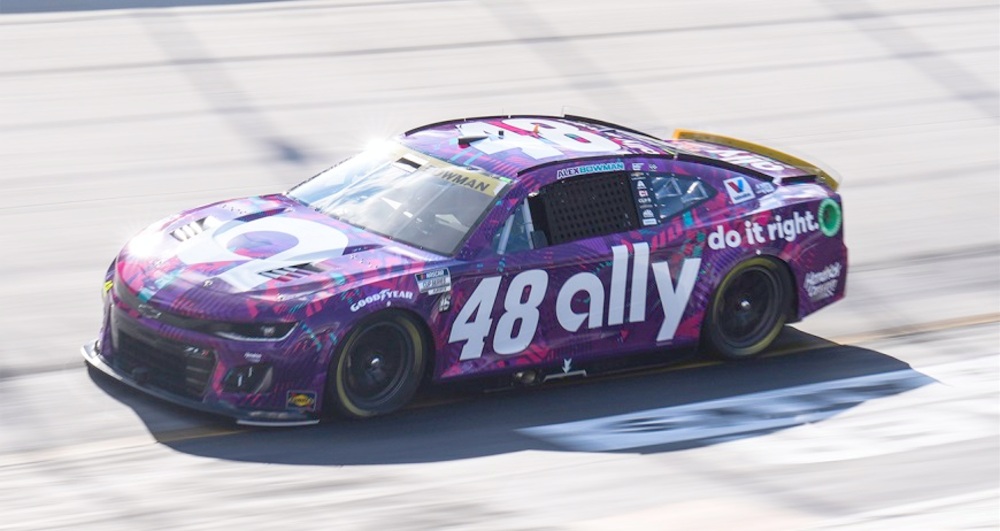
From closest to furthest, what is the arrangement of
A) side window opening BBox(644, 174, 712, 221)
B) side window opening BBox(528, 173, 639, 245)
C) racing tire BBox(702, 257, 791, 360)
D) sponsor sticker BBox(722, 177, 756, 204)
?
side window opening BBox(528, 173, 639, 245) → side window opening BBox(644, 174, 712, 221) → racing tire BBox(702, 257, 791, 360) → sponsor sticker BBox(722, 177, 756, 204)

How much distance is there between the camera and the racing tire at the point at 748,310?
8.82m

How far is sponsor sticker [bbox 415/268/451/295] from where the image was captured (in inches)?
290

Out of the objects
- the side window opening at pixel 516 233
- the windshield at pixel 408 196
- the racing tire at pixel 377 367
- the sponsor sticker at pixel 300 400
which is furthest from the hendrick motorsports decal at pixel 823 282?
the sponsor sticker at pixel 300 400

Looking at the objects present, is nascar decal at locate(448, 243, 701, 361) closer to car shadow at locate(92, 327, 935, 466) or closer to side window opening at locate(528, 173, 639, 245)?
side window opening at locate(528, 173, 639, 245)

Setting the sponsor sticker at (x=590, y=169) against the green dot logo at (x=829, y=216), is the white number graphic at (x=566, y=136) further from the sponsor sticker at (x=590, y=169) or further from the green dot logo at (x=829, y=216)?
the green dot logo at (x=829, y=216)

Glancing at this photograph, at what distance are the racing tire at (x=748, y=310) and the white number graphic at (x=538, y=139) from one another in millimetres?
1141

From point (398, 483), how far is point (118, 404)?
5.64ft

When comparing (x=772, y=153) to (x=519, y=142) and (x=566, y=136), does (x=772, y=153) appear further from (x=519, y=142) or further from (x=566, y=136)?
(x=519, y=142)

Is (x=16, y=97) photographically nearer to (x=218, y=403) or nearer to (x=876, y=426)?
(x=218, y=403)

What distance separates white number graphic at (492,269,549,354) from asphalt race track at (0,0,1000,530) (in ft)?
1.30

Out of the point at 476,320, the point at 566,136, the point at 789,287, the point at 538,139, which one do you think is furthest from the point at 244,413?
the point at 789,287

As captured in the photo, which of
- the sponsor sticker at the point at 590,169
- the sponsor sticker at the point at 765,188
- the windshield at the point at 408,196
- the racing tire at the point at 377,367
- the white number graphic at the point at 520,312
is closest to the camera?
the racing tire at the point at 377,367

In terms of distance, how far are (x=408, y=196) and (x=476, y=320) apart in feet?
3.08

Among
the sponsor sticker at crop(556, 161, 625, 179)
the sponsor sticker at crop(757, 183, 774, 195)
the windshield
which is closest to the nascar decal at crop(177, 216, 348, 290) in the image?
the windshield
